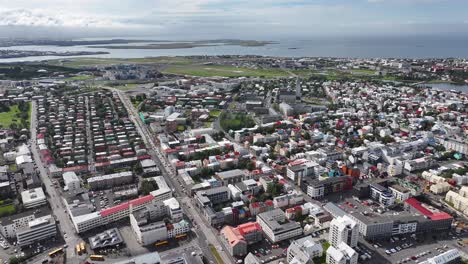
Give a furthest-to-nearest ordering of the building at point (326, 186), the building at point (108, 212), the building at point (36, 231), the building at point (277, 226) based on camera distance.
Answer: the building at point (326, 186), the building at point (108, 212), the building at point (277, 226), the building at point (36, 231)

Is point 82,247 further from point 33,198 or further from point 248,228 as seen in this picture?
point 248,228

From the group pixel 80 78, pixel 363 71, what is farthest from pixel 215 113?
pixel 363 71

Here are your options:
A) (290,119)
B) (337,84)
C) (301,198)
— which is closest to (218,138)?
(290,119)

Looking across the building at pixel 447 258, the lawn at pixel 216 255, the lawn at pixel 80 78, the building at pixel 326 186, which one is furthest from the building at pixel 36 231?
the lawn at pixel 80 78

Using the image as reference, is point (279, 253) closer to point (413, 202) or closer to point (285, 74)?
point (413, 202)

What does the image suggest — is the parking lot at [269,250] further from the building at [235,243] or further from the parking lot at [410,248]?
the parking lot at [410,248]

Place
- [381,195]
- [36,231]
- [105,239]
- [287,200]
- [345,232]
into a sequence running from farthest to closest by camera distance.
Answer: [381,195], [287,200], [36,231], [105,239], [345,232]
